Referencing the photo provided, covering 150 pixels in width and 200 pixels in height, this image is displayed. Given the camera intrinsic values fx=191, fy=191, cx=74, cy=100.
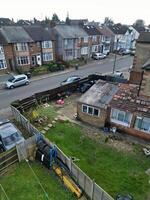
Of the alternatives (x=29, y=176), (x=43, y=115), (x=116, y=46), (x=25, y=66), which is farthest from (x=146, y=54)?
(x=116, y=46)

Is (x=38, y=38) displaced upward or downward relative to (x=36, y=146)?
upward

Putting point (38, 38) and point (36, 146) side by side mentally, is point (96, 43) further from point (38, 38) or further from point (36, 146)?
point (36, 146)

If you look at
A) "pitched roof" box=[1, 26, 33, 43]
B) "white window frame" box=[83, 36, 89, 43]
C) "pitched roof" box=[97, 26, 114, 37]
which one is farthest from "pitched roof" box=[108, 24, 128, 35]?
"pitched roof" box=[1, 26, 33, 43]

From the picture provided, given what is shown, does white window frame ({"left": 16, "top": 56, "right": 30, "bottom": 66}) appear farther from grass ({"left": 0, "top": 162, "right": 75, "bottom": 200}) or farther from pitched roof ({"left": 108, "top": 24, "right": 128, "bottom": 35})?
pitched roof ({"left": 108, "top": 24, "right": 128, "bottom": 35})

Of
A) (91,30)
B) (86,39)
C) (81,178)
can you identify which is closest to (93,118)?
(81,178)

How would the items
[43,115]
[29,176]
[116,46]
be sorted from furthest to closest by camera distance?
[116,46], [43,115], [29,176]

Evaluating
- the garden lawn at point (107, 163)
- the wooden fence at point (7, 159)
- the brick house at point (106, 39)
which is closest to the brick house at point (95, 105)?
the garden lawn at point (107, 163)
